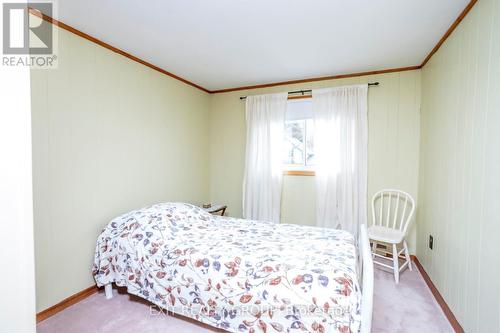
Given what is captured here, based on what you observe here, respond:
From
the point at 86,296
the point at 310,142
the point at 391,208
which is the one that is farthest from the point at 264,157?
the point at 86,296

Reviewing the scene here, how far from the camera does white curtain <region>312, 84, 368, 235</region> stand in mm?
3100

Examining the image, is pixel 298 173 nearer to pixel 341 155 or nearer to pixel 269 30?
pixel 341 155

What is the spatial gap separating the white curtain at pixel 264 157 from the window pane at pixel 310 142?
1.21ft

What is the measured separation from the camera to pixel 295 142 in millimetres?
3578

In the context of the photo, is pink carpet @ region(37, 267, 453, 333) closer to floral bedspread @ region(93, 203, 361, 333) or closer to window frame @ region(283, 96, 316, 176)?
floral bedspread @ region(93, 203, 361, 333)

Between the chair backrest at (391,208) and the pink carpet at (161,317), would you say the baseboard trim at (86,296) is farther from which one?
the chair backrest at (391,208)

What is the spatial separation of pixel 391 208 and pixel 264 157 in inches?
70.9

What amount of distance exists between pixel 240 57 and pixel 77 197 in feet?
7.00

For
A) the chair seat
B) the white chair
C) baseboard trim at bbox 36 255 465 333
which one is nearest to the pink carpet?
baseboard trim at bbox 36 255 465 333

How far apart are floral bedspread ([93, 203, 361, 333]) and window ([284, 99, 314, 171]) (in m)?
1.32

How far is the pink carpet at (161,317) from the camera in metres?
1.81

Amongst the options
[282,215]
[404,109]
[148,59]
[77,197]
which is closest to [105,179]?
[77,197]

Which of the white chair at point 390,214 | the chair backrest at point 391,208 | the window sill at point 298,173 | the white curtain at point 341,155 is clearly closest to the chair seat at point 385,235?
the white chair at point 390,214

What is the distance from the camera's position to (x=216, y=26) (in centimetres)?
207
